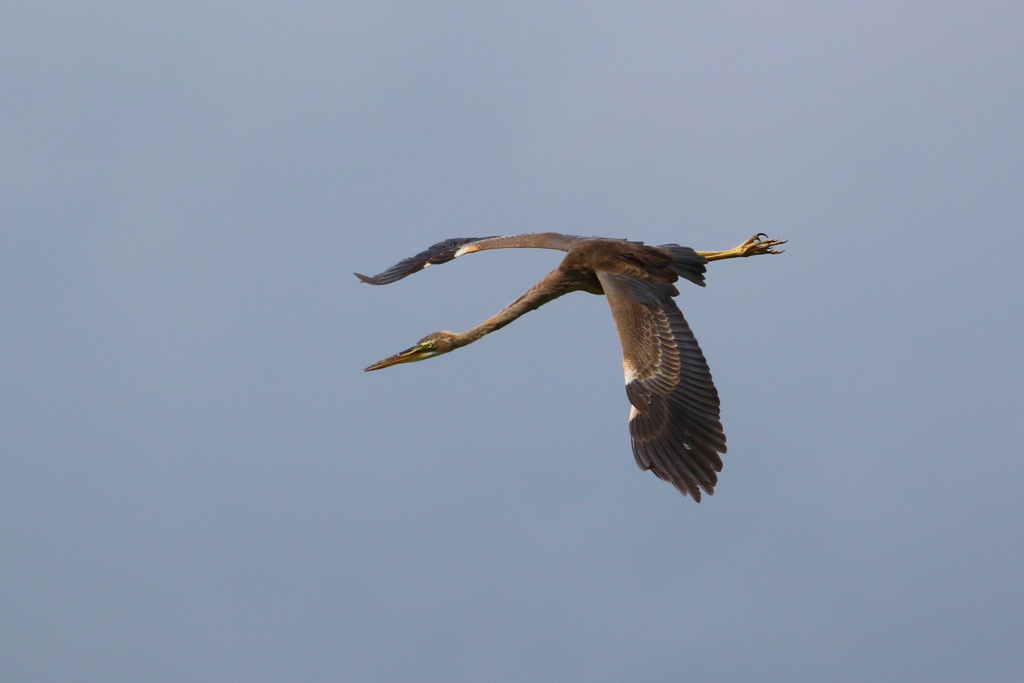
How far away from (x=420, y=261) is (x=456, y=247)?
1.71 feet

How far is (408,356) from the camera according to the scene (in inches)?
573

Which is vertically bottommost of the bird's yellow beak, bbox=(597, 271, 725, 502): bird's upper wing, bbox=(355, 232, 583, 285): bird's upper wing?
bbox=(597, 271, 725, 502): bird's upper wing

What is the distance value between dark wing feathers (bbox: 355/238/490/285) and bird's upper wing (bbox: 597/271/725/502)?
4.13m

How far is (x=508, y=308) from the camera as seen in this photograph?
15000 mm

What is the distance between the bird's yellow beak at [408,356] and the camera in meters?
14.4

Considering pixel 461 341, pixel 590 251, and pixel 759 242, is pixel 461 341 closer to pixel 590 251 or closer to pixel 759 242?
pixel 590 251

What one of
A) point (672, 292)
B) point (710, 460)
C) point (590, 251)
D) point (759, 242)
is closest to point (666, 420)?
point (710, 460)

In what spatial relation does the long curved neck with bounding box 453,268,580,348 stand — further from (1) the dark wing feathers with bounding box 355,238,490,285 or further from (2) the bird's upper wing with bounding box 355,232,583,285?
(1) the dark wing feathers with bounding box 355,238,490,285

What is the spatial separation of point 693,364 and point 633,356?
613 millimetres

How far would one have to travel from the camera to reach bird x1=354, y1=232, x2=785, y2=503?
12.9m

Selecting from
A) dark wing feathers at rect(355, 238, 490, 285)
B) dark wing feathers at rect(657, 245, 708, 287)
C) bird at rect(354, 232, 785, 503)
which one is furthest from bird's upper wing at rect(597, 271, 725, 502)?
dark wing feathers at rect(355, 238, 490, 285)

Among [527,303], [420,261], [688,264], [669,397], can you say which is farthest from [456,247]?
[669,397]

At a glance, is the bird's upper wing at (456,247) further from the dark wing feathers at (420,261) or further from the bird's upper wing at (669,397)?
the bird's upper wing at (669,397)

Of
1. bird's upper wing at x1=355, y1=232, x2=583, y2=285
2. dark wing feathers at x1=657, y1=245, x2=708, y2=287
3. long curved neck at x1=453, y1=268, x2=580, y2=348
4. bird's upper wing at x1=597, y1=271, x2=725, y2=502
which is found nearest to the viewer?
bird's upper wing at x1=597, y1=271, x2=725, y2=502
